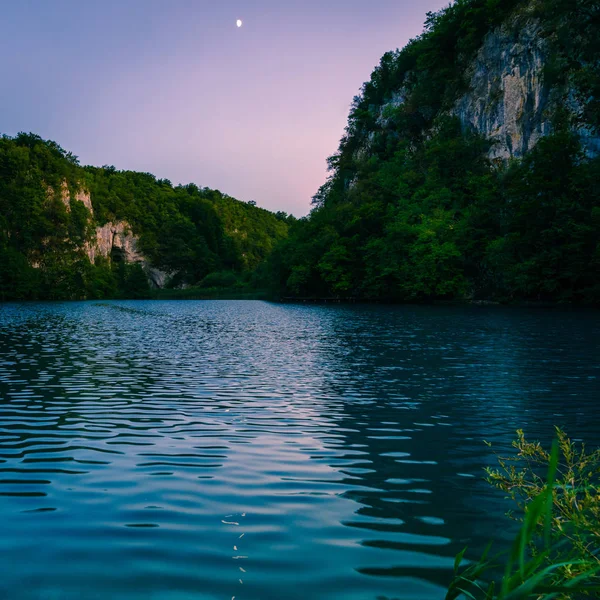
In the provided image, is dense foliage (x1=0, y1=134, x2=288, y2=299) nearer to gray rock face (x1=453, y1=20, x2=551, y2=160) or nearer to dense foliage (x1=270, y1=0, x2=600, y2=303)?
dense foliage (x1=270, y1=0, x2=600, y2=303)

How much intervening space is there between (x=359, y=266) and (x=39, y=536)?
88134 mm

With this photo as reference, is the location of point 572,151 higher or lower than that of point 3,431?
higher

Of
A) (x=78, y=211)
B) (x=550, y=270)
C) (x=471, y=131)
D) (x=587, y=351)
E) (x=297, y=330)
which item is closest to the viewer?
(x=587, y=351)

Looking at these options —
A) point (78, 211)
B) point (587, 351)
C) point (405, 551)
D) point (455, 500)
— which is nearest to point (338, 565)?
point (405, 551)

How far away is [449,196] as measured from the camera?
8156 cm

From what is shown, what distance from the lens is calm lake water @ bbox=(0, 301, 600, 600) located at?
18.3ft

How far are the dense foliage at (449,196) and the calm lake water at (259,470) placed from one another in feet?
147

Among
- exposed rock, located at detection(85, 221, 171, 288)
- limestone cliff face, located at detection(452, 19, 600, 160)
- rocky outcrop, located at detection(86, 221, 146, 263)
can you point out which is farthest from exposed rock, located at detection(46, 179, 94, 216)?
limestone cliff face, located at detection(452, 19, 600, 160)

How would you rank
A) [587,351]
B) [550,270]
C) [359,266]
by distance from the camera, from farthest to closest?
[359,266] → [550,270] → [587,351]

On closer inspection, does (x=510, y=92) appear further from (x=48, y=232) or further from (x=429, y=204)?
(x=48, y=232)

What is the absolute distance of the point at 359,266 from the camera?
93.3 m

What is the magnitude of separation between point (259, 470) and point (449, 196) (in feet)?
254

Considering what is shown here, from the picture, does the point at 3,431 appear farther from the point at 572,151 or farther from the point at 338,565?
the point at 572,151

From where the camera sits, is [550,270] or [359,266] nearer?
[550,270]
